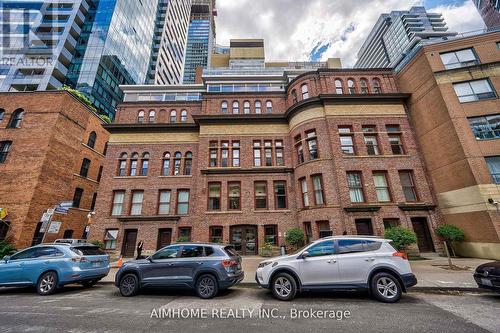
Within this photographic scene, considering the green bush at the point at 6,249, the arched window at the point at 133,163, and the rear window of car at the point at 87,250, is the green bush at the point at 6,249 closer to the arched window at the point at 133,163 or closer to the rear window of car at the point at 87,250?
the arched window at the point at 133,163

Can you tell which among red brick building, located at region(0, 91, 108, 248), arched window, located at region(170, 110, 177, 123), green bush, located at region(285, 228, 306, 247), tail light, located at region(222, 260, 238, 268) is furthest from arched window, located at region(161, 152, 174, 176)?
tail light, located at region(222, 260, 238, 268)

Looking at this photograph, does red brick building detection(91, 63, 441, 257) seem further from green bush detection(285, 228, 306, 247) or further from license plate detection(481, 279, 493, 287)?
license plate detection(481, 279, 493, 287)

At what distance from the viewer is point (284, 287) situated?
6.54 metres

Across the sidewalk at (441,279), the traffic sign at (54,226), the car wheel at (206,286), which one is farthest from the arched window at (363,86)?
the traffic sign at (54,226)

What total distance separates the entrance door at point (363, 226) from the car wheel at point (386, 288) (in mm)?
9625

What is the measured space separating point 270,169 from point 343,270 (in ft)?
41.0

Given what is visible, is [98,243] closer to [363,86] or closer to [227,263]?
[227,263]

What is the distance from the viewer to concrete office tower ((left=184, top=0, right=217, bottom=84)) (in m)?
95.0

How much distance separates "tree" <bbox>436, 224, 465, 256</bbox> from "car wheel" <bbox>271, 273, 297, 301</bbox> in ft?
45.5

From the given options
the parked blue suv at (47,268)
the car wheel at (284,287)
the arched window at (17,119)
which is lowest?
the car wheel at (284,287)

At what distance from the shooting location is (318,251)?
6.70 meters

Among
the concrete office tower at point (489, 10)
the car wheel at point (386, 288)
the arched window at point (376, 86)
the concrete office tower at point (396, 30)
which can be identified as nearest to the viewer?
the car wheel at point (386, 288)

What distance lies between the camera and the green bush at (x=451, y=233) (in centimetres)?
1355

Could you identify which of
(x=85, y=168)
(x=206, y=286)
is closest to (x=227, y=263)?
(x=206, y=286)
